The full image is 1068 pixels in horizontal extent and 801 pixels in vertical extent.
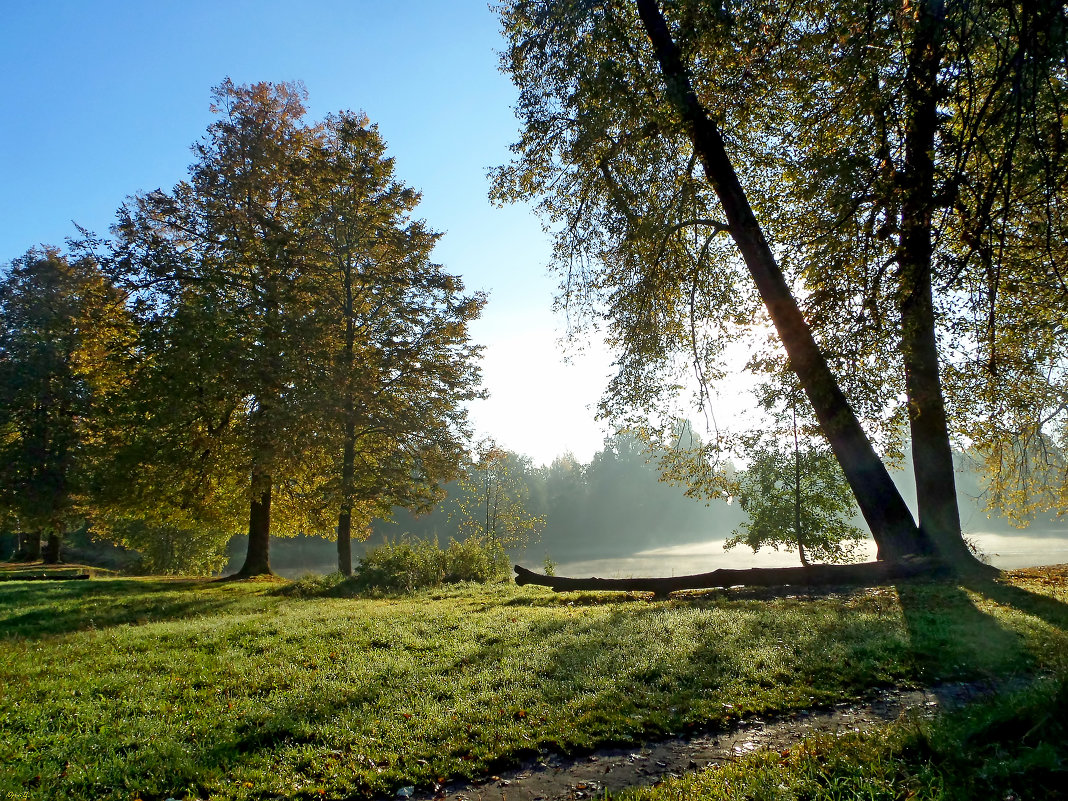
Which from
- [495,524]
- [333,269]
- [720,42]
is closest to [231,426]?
[333,269]

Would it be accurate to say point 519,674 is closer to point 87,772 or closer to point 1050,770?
point 87,772

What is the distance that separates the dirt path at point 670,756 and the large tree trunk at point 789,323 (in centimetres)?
604

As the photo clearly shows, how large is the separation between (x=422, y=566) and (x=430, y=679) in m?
12.2

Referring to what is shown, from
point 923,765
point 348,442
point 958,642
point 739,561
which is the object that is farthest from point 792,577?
point 739,561

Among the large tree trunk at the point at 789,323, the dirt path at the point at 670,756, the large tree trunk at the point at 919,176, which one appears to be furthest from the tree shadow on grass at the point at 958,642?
the large tree trunk at the point at 919,176

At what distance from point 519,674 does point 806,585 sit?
771cm

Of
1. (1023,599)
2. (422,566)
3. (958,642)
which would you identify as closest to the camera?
(958,642)

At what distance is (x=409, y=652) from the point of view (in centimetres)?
752

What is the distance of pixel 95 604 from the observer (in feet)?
41.7

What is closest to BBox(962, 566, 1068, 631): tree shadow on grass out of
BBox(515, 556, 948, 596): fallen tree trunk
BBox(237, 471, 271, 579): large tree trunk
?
BBox(515, 556, 948, 596): fallen tree trunk

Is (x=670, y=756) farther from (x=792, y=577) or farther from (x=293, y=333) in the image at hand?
(x=293, y=333)

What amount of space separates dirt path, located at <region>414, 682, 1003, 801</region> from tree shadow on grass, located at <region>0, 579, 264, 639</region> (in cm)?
951

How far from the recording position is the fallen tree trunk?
10.7 metres

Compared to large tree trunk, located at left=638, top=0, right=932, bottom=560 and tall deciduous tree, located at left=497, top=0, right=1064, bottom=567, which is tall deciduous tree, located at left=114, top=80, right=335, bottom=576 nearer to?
tall deciduous tree, located at left=497, top=0, right=1064, bottom=567
